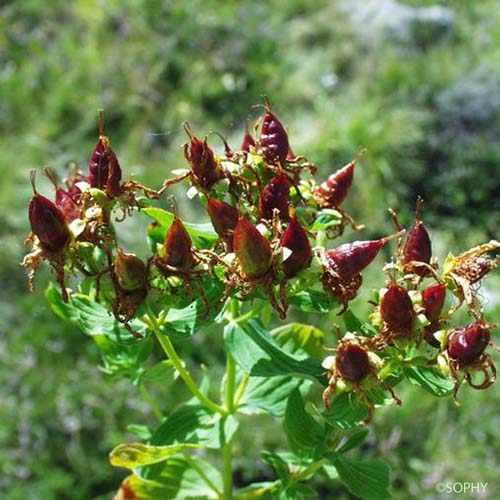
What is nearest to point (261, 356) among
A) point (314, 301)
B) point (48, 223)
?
point (314, 301)

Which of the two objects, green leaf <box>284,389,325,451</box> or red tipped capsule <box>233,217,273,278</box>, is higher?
red tipped capsule <box>233,217,273,278</box>

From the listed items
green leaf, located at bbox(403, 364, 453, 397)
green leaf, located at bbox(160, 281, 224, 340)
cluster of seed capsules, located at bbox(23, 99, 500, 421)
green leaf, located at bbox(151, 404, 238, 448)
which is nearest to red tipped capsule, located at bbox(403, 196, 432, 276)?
cluster of seed capsules, located at bbox(23, 99, 500, 421)

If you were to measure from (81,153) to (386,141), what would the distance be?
1.44 metres

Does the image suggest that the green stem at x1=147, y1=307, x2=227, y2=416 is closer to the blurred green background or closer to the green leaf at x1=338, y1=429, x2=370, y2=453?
the green leaf at x1=338, y1=429, x2=370, y2=453

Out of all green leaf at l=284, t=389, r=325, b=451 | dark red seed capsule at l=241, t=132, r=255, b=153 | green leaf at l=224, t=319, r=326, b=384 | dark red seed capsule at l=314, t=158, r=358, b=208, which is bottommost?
green leaf at l=284, t=389, r=325, b=451

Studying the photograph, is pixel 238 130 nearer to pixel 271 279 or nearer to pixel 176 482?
pixel 176 482

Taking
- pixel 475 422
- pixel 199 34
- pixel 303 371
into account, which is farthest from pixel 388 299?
pixel 199 34

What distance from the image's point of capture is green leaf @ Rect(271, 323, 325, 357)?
3.83ft

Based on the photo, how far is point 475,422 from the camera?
2516mm

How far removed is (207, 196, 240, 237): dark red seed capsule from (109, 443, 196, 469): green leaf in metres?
0.30

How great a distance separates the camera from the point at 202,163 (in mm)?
923

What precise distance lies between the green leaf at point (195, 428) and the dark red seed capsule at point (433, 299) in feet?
1.16

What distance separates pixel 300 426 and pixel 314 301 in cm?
20

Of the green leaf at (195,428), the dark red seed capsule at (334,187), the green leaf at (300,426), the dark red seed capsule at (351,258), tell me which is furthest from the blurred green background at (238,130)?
the dark red seed capsule at (351,258)
